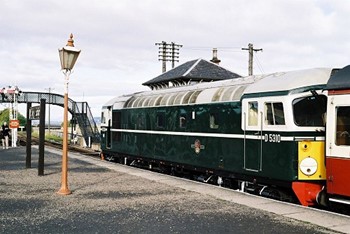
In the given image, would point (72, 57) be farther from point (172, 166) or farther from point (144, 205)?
point (172, 166)

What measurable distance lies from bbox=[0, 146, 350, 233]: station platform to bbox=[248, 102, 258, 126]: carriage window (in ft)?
6.16

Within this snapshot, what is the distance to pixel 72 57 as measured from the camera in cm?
1187

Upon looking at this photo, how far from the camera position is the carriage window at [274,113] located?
10508mm

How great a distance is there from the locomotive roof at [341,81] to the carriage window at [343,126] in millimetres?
446

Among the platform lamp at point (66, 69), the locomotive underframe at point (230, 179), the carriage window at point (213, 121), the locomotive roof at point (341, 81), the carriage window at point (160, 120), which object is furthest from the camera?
the carriage window at point (160, 120)

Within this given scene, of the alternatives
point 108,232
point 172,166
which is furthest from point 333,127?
point 172,166

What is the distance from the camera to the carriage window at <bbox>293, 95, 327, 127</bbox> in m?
10.2

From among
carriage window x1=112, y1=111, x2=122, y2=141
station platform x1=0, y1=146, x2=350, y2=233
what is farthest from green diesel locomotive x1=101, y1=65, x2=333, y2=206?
carriage window x1=112, y1=111, x2=122, y2=141

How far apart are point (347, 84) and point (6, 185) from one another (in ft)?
32.2

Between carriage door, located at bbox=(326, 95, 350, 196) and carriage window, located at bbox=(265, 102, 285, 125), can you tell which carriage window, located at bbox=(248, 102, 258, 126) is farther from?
→ carriage door, located at bbox=(326, 95, 350, 196)

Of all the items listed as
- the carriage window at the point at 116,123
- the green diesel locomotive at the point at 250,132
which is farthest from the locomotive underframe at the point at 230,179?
the carriage window at the point at 116,123

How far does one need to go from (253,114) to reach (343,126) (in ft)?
9.02

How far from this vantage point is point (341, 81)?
9164mm

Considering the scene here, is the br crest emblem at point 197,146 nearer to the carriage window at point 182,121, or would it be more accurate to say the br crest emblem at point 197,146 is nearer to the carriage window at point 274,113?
the carriage window at point 182,121
